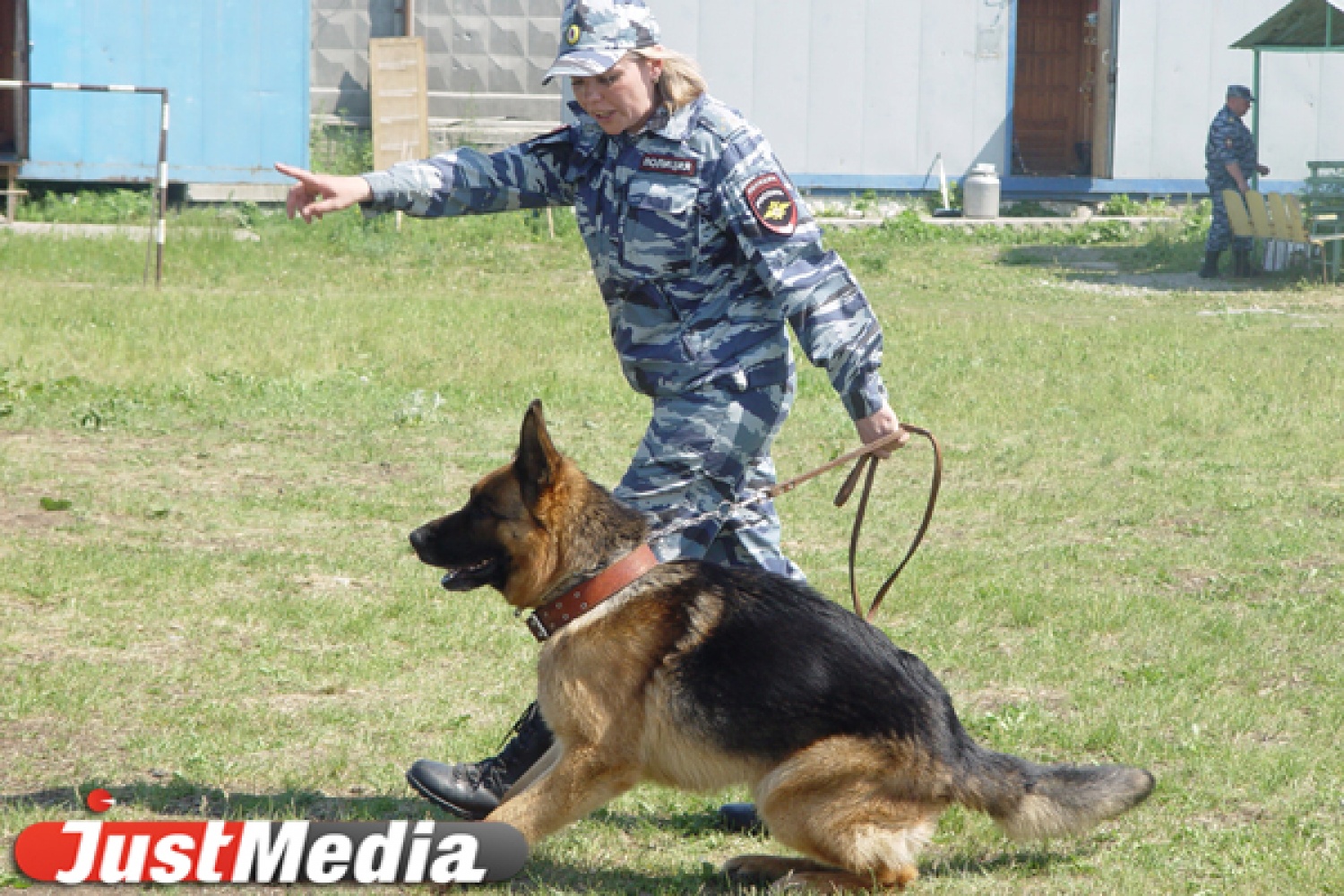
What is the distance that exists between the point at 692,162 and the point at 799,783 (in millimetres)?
1632

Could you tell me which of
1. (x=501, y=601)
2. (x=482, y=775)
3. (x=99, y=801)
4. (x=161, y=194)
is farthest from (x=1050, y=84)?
(x=99, y=801)

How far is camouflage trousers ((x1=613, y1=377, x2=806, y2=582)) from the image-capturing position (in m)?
3.90

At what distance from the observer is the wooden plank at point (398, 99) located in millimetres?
19188

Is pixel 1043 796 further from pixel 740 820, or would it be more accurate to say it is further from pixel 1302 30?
pixel 1302 30

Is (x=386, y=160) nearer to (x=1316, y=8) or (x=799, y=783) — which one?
(x=1316, y=8)

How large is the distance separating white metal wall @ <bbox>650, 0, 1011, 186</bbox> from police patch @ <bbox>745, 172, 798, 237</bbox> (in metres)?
17.0

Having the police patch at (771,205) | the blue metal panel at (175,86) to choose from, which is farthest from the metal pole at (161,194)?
the police patch at (771,205)

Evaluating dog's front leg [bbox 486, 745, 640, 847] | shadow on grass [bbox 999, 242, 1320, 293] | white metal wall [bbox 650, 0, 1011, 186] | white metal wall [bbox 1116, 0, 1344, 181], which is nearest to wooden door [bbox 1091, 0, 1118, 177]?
white metal wall [bbox 1116, 0, 1344, 181]

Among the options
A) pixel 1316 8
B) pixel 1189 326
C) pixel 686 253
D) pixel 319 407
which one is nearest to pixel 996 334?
pixel 1189 326

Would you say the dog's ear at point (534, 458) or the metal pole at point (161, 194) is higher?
the metal pole at point (161, 194)

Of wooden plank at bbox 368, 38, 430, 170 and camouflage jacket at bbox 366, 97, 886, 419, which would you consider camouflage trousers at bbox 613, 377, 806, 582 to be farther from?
wooden plank at bbox 368, 38, 430, 170

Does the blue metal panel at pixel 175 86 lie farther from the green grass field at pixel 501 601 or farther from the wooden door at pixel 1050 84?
the wooden door at pixel 1050 84

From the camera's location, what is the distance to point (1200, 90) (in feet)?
70.4

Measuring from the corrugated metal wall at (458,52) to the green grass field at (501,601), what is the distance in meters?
6.86
